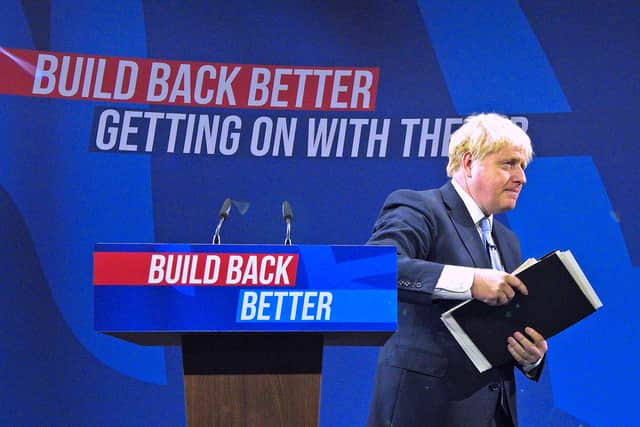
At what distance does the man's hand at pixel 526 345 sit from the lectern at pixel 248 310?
0.54 metres

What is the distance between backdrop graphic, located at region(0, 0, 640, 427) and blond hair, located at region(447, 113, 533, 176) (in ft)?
6.12

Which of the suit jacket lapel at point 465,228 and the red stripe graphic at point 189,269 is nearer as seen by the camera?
the red stripe graphic at point 189,269

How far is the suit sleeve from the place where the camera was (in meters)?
2.19

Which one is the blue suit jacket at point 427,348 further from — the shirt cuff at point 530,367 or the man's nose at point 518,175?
the man's nose at point 518,175

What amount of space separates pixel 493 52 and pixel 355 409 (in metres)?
1.95

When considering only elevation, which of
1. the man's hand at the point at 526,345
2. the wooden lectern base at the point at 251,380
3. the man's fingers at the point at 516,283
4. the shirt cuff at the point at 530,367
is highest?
the man's fingers at the point at 516,283

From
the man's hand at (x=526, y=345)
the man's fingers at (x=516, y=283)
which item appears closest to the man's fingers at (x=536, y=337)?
the man's hand at (x=526, y=345)

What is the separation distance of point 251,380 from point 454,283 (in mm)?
636

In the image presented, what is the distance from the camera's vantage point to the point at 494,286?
212 centimetres

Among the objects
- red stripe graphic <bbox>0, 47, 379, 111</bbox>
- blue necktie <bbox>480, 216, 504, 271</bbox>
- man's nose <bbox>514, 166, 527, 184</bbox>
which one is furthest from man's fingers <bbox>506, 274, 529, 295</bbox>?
red stripe graphic <bbox>0, 47, 379, 111</bbox>

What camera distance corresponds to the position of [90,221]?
166 inches

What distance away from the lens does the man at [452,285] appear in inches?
86.4

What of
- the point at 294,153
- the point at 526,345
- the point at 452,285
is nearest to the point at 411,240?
the point at 452,285

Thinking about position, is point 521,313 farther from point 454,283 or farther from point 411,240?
point 411,240
